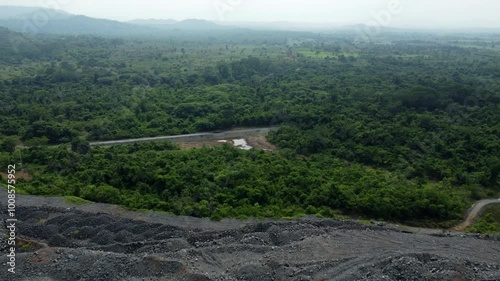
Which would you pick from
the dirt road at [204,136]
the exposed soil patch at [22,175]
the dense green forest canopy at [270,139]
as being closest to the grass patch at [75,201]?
the dense green forest canopy at [270,139]

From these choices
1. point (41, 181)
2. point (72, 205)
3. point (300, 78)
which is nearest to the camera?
point (72, 205)

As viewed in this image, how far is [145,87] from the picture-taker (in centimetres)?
5359

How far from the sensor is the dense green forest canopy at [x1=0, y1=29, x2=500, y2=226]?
68.6 ft

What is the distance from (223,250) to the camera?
15.7 meters

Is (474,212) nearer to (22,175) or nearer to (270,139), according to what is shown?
(270,139)

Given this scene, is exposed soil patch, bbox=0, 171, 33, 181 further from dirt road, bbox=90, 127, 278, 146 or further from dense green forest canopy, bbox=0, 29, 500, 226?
dirt road, bbox=90, 127, 278, 146

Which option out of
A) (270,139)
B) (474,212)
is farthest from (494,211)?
(270,139)

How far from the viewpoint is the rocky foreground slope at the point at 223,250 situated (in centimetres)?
1410

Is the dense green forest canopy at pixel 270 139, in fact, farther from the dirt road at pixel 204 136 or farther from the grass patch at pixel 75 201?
the dirt road at pixel 204 136

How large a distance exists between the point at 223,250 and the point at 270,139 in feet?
59.1

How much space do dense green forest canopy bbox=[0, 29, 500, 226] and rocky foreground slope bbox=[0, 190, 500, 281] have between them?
5.83 ft

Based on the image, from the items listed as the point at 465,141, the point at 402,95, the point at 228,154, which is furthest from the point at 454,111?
the point at 228,154

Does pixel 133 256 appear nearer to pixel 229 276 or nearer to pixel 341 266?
pixel 229 276

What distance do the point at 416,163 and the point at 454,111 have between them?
1495 cm
